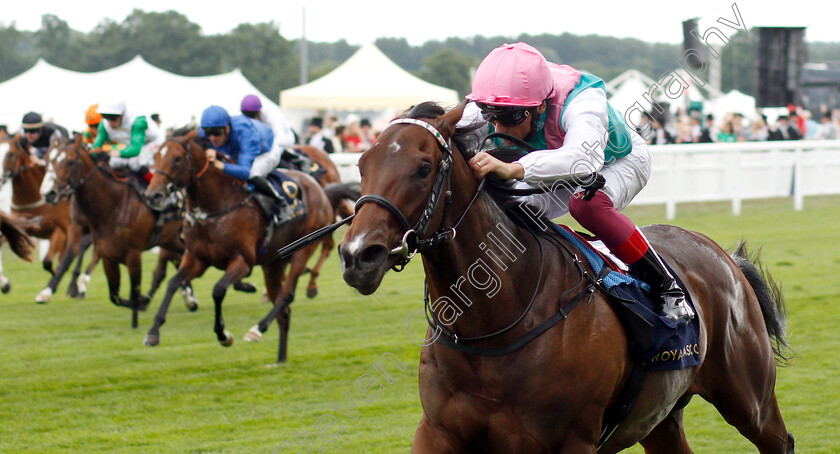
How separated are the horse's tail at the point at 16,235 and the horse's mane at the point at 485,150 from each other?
5573 mm

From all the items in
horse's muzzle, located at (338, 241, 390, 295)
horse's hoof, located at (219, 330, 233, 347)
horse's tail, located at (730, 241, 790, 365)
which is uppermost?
horse's muzzle, located at (338, 241, 390, 295)

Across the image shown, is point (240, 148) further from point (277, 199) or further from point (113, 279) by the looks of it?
point (113, 279)

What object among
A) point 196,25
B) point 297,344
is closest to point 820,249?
point 297,344

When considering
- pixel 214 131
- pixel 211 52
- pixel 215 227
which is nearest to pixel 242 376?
pixel 215 227

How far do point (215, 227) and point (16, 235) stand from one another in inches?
64.5

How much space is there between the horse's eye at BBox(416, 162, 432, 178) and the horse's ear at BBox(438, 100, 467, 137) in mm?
196

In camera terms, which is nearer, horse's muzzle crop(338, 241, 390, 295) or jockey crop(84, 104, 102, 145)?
horse's muzzle crop(338, 241, 390, 295)

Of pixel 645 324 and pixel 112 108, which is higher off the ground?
pixel 112 108

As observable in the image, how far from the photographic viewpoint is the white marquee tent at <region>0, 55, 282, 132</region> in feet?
73.3

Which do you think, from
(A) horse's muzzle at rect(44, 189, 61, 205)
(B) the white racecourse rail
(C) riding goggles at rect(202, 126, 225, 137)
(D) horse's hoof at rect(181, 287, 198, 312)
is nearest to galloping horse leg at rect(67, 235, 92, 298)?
(A) horse's muzzle at rect(44, 189, 61, 205)

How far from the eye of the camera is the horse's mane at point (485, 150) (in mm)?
2762

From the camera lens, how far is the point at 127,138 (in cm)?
931

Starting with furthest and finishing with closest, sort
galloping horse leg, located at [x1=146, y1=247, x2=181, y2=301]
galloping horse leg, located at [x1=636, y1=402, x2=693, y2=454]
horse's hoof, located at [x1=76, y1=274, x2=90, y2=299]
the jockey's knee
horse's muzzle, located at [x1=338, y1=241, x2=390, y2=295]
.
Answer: horse's hoof, located at [x1=76, y1=274, x2=90, y2=299]
galloping horse leg, located at [x1=146, y1=247, x2=181, y2=301]
galloping horse leg, located at [x1=636, y1=402, x2=693, y2=454]
the jockey's knee
horse's muzzle, located at [x1=338, y1=241, x2=390, y2=295]

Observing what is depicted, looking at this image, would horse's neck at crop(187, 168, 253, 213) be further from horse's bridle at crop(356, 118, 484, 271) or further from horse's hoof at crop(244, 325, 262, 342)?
horse's bridle at crop(356, 118, 484, 271)
